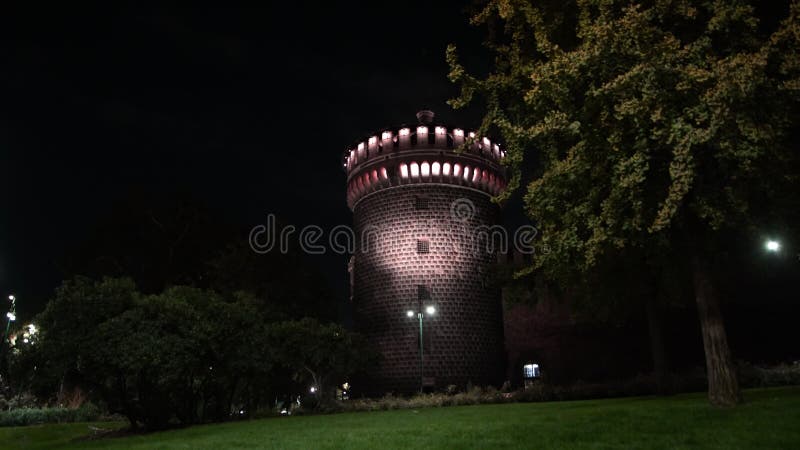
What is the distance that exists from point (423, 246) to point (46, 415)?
18.9m

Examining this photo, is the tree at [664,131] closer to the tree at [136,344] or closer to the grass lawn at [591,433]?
the grass lawn at [591,433]

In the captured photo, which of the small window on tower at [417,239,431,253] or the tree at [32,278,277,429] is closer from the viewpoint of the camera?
the tree at [32,278,277,429]

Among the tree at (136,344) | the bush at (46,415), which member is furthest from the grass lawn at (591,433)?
the bush at (46,415)

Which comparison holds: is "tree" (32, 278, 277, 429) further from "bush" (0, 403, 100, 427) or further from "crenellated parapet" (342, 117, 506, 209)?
"crenellated parapet" (342, 117, 506, 209)

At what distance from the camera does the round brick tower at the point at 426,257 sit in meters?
32.9

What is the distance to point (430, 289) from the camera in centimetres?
3347

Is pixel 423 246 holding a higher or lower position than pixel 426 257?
higher

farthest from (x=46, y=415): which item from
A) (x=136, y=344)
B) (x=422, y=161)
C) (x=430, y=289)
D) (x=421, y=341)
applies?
(x=422, y=161)

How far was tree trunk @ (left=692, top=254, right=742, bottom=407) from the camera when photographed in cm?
1256

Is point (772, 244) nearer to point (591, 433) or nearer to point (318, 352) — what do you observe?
point (591, 433)

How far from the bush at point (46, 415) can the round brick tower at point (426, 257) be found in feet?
43.7

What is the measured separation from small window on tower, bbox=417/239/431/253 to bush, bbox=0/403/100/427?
17.0 meters

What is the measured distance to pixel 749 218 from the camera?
13664 mm

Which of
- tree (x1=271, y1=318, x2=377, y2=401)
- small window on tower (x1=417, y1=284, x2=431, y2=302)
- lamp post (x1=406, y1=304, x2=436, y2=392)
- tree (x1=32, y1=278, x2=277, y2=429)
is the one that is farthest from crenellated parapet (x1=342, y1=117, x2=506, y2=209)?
tree (x1=32, y1=278, x2=277, y2=429)
